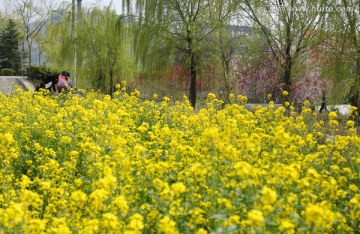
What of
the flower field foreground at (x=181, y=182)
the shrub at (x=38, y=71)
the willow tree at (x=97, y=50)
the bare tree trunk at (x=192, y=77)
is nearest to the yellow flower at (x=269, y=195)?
the flower field foreground at (x=181, y=182)

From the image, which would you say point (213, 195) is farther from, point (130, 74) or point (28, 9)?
point (28, 9)

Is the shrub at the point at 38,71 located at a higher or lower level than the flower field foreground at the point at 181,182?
higher

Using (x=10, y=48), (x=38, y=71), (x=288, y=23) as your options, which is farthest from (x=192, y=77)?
(x=10, y=48)

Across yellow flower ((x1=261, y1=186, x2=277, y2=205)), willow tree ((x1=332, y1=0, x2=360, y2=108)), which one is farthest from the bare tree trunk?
yellow flower ((x1=261, y1=186, x2=277, y2=205))

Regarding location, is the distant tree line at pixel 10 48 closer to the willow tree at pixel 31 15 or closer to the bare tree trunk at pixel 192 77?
the willow tree at pixel 31 15

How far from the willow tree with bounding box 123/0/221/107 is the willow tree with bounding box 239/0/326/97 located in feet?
7.10

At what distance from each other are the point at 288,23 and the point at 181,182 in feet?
26.4

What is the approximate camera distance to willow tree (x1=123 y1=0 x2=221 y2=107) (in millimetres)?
13914

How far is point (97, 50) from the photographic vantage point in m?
18.4

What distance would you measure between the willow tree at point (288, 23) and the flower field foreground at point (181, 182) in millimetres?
3157

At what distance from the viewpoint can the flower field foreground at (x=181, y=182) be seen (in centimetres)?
309

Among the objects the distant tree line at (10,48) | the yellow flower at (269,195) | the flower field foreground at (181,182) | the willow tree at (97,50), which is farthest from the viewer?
the distant tree line at (10,48)

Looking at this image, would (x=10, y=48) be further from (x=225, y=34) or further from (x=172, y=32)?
(x=225, y=34)

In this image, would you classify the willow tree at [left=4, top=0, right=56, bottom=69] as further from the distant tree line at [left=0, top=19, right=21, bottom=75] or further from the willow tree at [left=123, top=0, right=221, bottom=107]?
the willow tree at [left=123, top=0, right=221, bottom=107]
